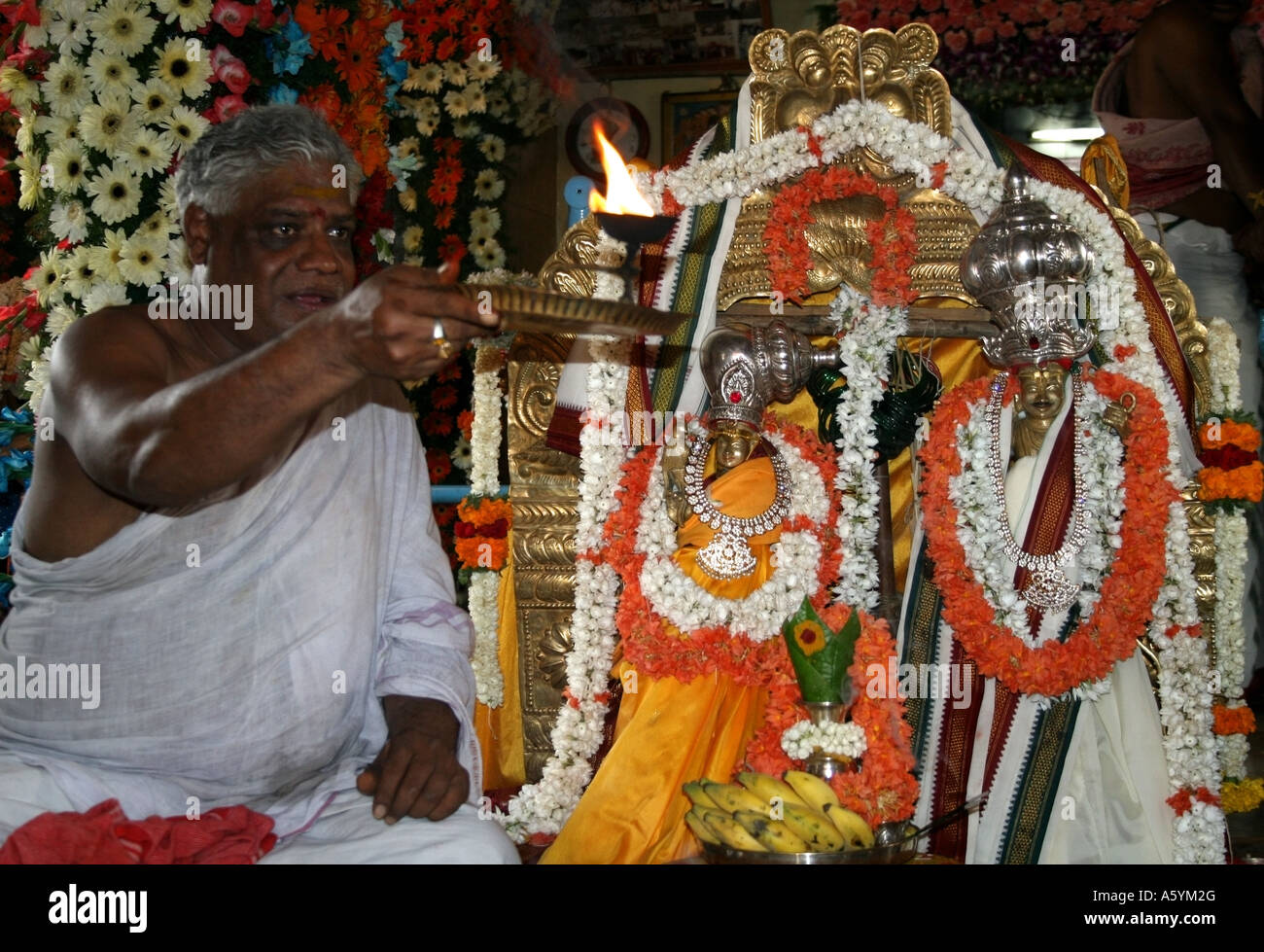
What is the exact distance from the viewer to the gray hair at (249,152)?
6.16 feet

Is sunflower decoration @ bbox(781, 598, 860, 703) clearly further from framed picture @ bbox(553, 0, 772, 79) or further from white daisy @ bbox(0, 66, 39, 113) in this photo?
framed picture @ bbox(553, 0, 772, 79)

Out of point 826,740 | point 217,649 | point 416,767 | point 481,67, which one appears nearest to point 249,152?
point 217,649

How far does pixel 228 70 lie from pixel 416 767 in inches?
72.7

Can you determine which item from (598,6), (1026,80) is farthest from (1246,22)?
(598,6)

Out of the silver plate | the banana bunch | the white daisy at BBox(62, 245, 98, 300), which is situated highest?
the white daisy at BBox(62, 245, 98, 300)

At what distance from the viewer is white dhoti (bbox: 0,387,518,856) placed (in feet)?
5.59

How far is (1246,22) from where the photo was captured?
6.91 metres

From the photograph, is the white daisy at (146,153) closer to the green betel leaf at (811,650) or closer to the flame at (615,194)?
the flame at (615,194)

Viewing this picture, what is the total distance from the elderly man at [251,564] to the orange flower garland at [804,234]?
2.38 meters

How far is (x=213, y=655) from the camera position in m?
1.72

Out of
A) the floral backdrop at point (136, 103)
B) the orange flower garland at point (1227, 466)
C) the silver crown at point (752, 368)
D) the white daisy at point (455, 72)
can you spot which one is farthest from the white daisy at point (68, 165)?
the orange flower garland at point (1227, 466)

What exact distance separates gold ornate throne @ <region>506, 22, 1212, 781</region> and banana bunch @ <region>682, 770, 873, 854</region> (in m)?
1.55

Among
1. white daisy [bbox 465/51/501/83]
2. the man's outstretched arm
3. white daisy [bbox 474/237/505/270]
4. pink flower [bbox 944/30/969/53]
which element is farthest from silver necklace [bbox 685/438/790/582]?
pink flower [bbox 944/30/969/53]

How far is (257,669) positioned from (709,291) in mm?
2660
